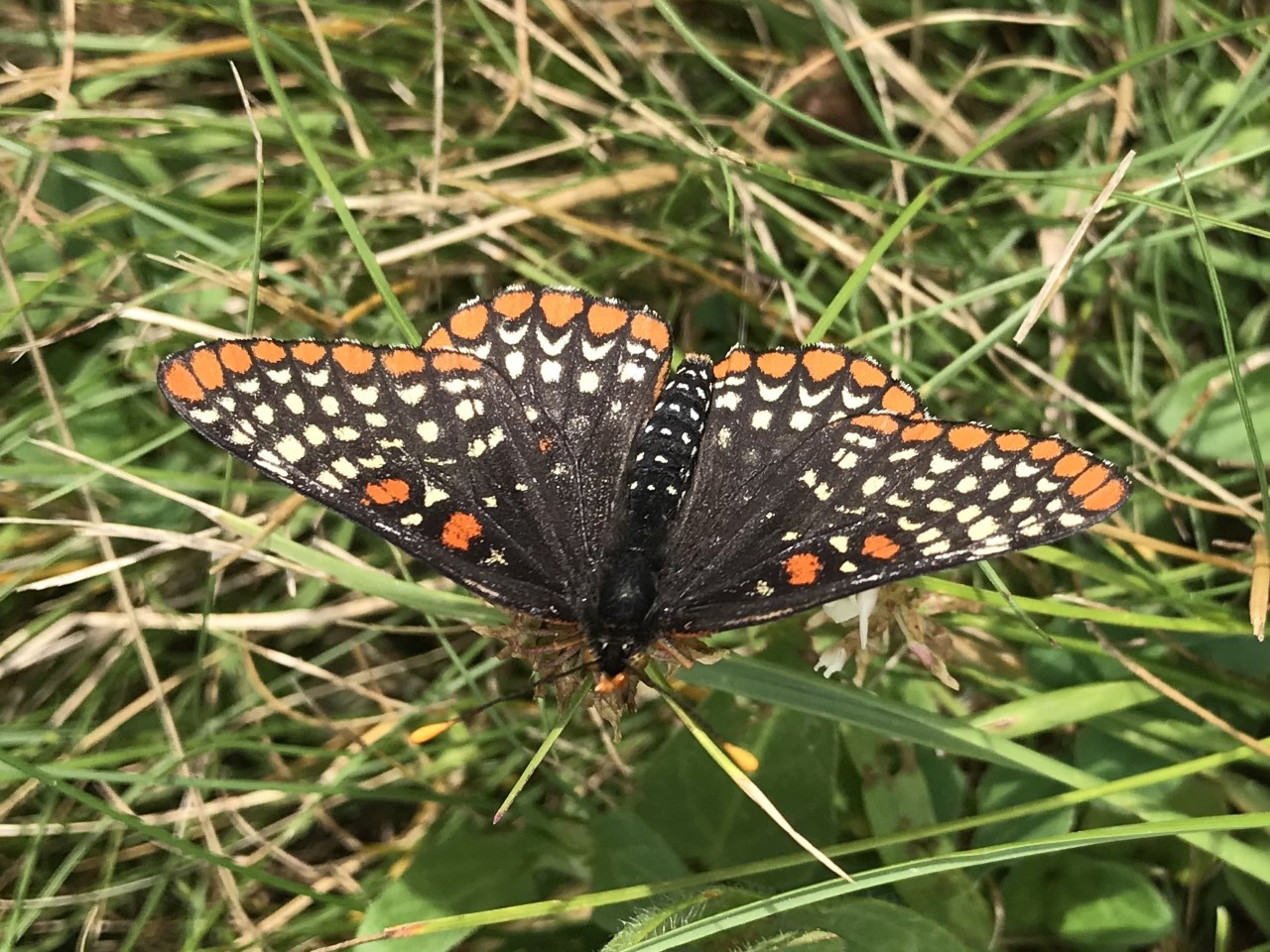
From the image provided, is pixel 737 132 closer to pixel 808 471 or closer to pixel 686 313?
pixel 686 313

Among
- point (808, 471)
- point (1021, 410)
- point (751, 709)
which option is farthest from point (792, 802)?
point (1021, 410)

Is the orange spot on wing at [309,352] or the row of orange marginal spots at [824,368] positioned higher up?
the orange spot on wing at [309,352]

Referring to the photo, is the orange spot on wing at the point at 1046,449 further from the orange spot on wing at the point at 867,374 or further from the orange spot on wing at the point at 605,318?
the orange spot on wing at the point at 605,318

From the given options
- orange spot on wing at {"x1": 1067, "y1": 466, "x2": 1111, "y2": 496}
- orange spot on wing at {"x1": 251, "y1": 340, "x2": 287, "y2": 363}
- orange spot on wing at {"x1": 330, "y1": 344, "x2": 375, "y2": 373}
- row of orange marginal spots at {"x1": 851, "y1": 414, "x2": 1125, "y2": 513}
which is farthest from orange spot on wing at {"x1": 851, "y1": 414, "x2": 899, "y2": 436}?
orange spot on wing at {"x1": 251, "y1": 340, "x2": 287, "y2": 363}

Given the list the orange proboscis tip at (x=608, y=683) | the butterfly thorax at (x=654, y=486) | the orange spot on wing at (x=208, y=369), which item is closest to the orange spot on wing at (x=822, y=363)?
the butterfly thorax at (x=654, y=486)

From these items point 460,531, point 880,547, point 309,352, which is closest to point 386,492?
point 460,531

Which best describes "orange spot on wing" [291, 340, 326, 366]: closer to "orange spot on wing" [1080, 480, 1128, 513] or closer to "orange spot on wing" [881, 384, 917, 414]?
"orange spot on wing" [881, 384, 917, 414]

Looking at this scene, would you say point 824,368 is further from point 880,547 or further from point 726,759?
point 726,759
